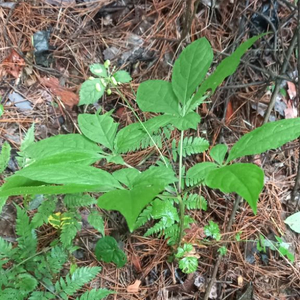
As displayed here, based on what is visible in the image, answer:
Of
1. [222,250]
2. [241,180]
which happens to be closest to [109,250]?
[222,250]

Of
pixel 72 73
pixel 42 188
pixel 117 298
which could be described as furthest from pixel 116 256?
pixel 72 73

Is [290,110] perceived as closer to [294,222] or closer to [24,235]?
[294,222]

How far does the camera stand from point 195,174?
3.53 feet

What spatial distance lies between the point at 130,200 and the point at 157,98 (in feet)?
1.82

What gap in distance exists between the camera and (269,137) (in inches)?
38.0

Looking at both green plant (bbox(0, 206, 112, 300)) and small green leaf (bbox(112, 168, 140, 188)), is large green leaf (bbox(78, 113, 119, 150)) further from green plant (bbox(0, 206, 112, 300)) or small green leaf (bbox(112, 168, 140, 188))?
green plant (bbox(0, 206, 112, 300))

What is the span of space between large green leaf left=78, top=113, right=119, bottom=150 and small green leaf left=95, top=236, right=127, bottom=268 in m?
0.63

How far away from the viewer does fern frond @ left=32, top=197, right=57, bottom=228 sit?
1.54 m

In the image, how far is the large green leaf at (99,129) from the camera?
125cm

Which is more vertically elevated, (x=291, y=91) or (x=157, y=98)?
(x=157, y=98)

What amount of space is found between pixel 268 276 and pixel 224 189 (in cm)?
125

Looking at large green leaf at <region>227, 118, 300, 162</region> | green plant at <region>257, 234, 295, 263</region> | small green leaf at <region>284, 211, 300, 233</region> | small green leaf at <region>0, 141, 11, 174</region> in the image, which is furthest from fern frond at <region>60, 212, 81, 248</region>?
small green leaf at <region>284, 211, 300, 233</region>

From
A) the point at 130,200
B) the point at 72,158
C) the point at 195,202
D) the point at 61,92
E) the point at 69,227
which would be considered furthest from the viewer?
the point at 61,92

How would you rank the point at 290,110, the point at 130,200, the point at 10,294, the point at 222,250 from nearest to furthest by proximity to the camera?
the point at 130,200 < the point at 10,294 < the point at 222,250 < the point at 290,110
